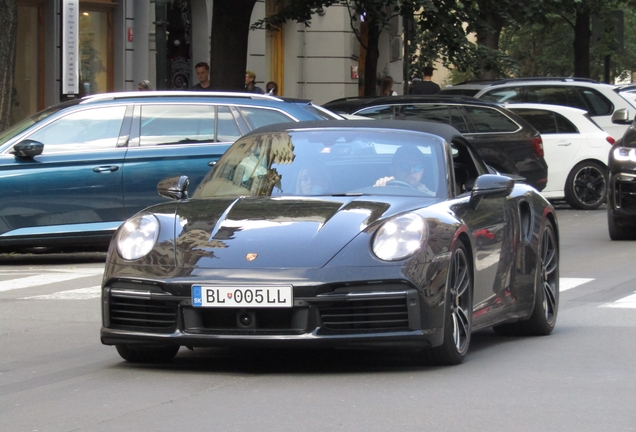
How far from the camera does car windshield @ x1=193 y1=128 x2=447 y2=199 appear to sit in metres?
7.84

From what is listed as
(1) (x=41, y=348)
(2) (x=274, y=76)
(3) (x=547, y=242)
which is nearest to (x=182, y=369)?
(1) (x=41, y=348)

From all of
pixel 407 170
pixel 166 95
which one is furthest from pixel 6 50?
pixel 407 170

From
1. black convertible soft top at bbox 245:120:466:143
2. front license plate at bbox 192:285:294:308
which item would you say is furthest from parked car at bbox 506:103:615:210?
front license plate at bbox 192:285:294:308

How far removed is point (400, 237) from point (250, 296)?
2.68 feet

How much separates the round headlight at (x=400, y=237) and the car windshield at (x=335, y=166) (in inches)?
28.1

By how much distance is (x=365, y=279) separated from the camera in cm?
677

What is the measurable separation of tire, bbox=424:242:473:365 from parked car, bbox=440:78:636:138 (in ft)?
Result: 55.3

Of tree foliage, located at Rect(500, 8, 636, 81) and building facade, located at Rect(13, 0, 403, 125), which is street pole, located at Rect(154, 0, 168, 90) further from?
tree foliage, located at Rect(500, 8, 636, 81)

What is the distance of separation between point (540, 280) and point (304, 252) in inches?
95.6

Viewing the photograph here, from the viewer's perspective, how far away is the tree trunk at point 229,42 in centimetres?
2147

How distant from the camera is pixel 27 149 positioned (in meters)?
13.7

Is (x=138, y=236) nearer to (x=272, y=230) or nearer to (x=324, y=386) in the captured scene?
(x=272, y=230)

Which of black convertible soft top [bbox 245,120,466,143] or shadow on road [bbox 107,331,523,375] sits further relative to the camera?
black convertible soft top [bbox 245,120,466,143]

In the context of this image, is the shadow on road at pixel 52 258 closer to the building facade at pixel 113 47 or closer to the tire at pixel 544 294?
the building facade at pixel 113 47
